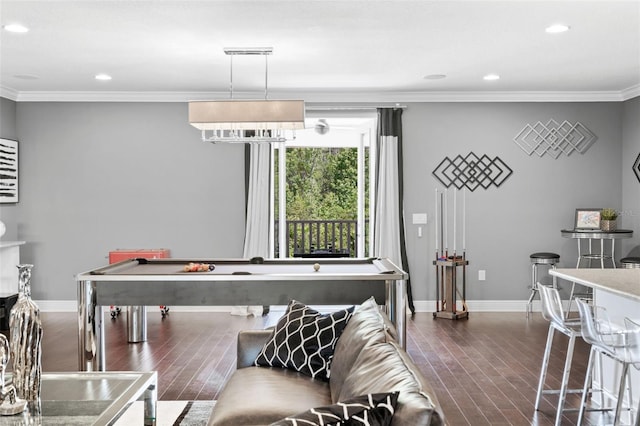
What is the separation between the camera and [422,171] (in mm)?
7480

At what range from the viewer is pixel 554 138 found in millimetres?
7453

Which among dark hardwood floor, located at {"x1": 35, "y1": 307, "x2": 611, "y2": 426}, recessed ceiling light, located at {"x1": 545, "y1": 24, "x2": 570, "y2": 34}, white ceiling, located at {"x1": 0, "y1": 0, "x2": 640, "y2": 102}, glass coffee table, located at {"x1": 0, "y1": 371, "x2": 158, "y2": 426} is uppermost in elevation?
white ceiling, located at {"x1": 0, "y1": 0, "x2": 640, "y2": 102}

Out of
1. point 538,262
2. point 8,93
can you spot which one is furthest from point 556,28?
point 8,93

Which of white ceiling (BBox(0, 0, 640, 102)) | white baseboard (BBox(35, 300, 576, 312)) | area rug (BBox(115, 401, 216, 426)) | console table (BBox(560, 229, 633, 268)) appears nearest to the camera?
area rug (BBox(115, 401, 216, 426))

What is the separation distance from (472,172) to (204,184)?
316 centimetres

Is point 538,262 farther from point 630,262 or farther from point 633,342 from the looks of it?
point 633,342

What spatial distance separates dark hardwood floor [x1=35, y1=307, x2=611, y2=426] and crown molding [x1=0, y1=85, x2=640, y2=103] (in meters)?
2.49

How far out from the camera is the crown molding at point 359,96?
24.0 ft

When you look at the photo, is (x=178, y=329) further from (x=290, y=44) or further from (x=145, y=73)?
(x=290, y=44)

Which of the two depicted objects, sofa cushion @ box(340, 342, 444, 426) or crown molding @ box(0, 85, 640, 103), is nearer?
sofa cushion @ box(340, 342, 444, 426)

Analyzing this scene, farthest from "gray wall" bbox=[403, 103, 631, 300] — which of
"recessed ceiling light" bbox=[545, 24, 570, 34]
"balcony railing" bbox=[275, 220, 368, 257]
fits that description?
"recessed ceiling light" bbox=[545, 24, 570, 34]

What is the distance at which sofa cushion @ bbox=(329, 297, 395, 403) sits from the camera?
2572 mm

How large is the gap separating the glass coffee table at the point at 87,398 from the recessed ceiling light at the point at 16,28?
2679mm

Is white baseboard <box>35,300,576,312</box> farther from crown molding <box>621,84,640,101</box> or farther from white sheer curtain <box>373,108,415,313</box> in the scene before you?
crown molding <box>621,84,640,101</box>
